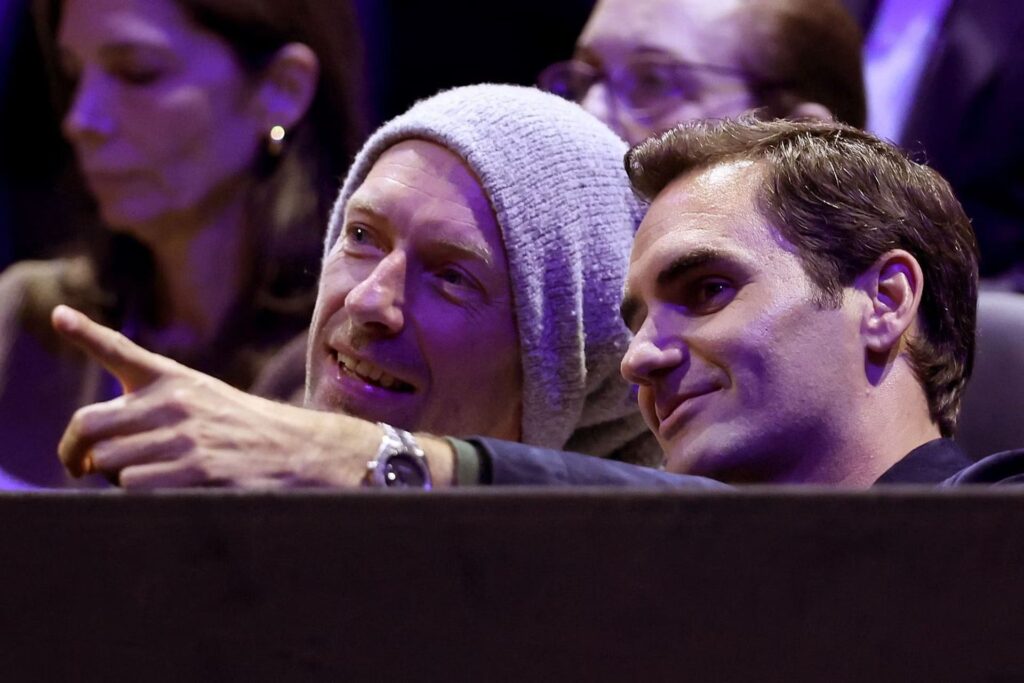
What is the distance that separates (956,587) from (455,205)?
104cm

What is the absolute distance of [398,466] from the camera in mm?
1039

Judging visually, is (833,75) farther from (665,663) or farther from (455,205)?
(665,663)

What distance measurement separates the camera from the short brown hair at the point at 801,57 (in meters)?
2.33

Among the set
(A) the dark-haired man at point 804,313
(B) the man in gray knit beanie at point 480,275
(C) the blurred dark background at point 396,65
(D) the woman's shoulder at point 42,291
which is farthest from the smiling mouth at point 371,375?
(C) the blurred dark background at point 396,65

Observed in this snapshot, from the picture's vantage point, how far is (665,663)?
717mm

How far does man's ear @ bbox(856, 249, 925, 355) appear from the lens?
4.76 ft

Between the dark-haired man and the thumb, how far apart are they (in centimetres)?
59

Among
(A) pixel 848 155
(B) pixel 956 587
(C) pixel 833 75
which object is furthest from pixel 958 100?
(B) pixel 956 587

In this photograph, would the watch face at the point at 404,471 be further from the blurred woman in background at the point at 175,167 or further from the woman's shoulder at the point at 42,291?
the woman's shoulder at the point at 42,291

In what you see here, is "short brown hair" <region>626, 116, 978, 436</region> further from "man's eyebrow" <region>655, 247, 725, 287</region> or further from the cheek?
the cheek

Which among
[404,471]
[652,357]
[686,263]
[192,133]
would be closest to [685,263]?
[686,263]

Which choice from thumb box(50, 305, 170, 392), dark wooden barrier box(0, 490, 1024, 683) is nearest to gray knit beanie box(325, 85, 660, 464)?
thumb box(50, 305, 170, 392)

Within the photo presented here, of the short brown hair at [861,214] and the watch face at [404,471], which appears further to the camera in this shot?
the short brown hair at [861,214]

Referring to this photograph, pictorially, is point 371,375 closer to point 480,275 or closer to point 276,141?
point 480,275
